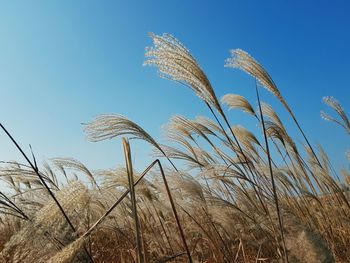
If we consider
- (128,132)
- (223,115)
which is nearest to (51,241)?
(128,132)

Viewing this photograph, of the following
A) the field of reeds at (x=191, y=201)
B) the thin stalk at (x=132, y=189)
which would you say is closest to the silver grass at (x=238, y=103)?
the field of reeds at (x=191, y=201)

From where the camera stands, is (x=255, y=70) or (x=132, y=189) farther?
(x=255, y=70)

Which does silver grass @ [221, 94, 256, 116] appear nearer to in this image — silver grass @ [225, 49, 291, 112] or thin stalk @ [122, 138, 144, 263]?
silver grass @ [225, 49, 291, 112]

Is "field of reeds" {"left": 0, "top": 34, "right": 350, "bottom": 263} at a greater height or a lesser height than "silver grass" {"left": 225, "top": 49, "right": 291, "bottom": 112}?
lesser

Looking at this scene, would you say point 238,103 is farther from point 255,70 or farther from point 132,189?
point 132,189

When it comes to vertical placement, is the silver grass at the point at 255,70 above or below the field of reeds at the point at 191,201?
above

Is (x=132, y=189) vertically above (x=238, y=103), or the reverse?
(x=238, y=103)

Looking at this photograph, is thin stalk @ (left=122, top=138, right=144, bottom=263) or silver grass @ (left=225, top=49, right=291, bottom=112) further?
silver grass @ (left=225, top=49, right=291, bottom=112)

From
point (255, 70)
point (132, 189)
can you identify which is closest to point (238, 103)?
point (255, 70)

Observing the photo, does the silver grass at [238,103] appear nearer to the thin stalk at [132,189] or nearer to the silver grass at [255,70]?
the silver grass at [255,70]

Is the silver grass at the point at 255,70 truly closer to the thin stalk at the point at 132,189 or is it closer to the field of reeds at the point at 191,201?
the field of reeds at the point at 191,201

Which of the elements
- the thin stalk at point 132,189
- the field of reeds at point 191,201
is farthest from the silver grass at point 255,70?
the thin stalk at point 132,189

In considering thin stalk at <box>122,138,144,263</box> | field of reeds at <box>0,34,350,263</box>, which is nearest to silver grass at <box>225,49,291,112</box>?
field of reeds at <box>0,34,350,263</box>

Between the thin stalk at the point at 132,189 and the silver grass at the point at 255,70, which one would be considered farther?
the silver grass at the point at 255,70
